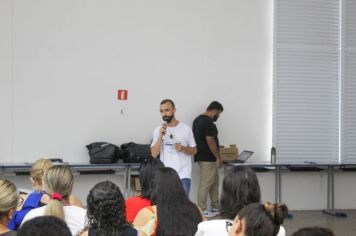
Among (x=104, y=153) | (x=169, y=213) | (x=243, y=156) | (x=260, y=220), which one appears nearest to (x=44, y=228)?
(x=260, y=220)

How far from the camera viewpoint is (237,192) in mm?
2490

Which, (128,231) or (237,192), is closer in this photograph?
(128,231)

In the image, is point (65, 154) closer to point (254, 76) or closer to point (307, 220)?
point (254, 76)

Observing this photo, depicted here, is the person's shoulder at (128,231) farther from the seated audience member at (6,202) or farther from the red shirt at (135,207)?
the red shirt at (135,207)

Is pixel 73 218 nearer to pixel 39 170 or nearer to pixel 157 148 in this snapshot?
pixel 39 170

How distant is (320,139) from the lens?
25.7 feet

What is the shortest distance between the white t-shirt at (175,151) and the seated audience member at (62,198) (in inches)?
97.3

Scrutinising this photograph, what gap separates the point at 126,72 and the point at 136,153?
1312 millimetres

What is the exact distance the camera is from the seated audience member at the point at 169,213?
2.53 meters

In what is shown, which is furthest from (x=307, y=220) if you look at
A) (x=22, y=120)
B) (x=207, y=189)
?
(x=22, y=120)

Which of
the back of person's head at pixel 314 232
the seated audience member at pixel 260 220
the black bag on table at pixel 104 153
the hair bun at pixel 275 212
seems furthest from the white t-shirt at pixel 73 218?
the black bag on table at pixel 104 153

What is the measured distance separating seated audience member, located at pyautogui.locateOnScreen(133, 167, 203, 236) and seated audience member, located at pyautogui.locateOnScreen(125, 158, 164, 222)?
0.28 m

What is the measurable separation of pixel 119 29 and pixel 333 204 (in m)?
4.40

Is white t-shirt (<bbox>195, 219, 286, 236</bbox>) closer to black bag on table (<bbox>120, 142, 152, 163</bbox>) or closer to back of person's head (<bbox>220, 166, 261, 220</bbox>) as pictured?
back of person's head (<bbox>220, 166, 261, 220</bbox>)
